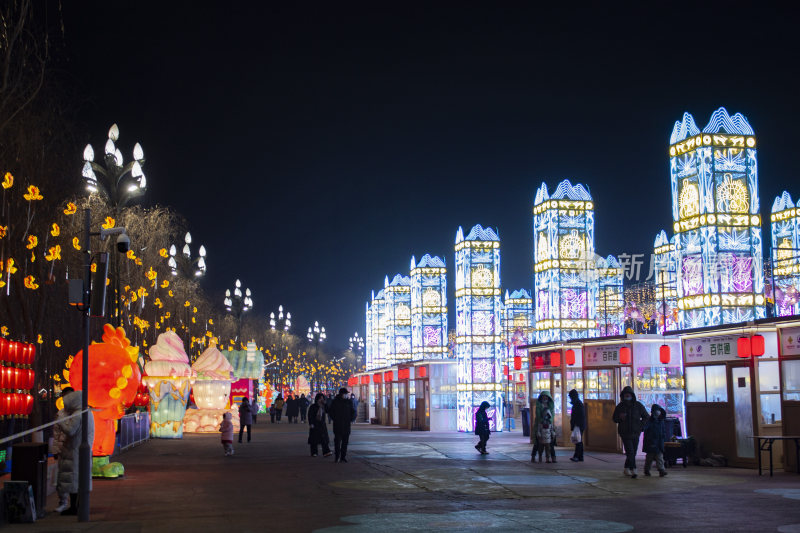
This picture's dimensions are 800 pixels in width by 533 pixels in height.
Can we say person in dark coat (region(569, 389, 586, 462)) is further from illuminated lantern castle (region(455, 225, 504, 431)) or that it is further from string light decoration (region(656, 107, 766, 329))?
illuminated lantern castle (region(455, 225, 504, 431))

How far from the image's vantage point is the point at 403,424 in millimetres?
45094

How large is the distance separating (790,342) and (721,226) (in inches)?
179

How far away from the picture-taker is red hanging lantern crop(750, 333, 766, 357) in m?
18.8

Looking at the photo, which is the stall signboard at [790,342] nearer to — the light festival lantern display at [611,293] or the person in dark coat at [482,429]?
the person in dark coat at [482,429]

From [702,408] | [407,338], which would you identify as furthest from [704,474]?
[407,338]

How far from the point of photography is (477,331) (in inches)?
1566

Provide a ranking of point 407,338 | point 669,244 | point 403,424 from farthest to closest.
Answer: point 407,338
point 669,244
point 403,424

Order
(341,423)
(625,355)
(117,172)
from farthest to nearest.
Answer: (117,172), (625,355), (341,423)

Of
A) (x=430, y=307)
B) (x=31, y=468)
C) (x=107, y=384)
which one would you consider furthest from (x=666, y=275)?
(x=31, y=468)

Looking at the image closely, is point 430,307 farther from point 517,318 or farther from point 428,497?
point 428,497

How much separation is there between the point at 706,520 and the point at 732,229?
12.1m

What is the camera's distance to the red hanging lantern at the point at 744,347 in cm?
1905

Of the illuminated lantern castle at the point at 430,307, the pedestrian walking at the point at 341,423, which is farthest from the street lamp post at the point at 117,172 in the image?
the illuminated lantern castle at the point at 430,307

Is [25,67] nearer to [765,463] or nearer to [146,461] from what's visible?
[146,461]
